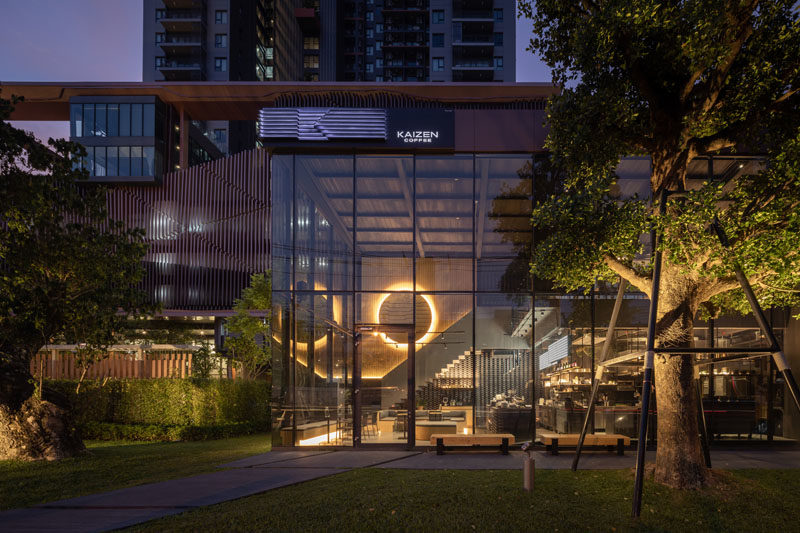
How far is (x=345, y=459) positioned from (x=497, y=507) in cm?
481

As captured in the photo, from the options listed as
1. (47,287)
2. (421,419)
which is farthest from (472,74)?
(47,287)

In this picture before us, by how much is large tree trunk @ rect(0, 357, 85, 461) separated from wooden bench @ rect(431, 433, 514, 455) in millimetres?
8298

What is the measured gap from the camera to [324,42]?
8806cm

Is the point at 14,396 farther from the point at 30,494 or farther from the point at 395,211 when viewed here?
the point at 395,211

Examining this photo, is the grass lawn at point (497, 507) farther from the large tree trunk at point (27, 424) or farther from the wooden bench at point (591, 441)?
the large tree trunk at point (27, 424)

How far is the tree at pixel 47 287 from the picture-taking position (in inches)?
447

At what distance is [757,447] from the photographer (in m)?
12.8

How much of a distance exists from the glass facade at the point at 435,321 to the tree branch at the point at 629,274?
366 cm

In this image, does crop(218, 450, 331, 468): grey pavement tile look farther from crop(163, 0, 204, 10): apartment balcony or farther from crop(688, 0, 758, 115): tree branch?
crop(163, 0, 204, 10): apartment balcony

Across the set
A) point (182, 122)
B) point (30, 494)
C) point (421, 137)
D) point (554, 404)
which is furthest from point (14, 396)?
point (182, 122)

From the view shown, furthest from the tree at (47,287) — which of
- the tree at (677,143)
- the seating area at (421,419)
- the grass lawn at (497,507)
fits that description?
the tree at (677,143)

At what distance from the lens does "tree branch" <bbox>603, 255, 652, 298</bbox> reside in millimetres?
9234

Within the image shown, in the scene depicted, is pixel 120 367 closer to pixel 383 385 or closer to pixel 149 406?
pixel 149 406

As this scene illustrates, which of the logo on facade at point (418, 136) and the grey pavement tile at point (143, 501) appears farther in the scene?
the logo on facade at point (418, 136)
